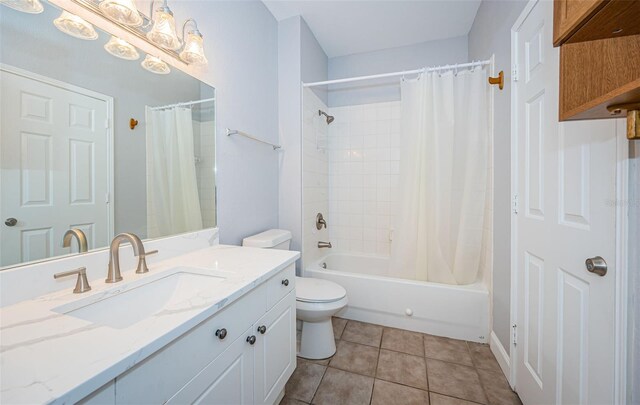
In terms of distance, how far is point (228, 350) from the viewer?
817 mm

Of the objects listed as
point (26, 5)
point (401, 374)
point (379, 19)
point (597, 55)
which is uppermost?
point (379, 19)

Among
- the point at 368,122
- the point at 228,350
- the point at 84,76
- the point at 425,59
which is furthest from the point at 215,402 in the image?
the point at 425,59

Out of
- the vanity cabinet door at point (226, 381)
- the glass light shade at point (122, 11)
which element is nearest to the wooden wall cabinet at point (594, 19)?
the vanity cabinet door at point (226, 381)

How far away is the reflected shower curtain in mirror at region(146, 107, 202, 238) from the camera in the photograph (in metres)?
1.15

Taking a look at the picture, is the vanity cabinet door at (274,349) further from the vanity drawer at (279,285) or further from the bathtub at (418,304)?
the bathtub at (418,304)

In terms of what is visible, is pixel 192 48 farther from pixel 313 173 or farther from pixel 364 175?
pixel 364 175

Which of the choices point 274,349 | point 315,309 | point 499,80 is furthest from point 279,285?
point 499,80

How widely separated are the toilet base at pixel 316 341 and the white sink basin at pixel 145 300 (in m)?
0.89

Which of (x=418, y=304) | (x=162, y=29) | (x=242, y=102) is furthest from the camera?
(x=418, y=304)

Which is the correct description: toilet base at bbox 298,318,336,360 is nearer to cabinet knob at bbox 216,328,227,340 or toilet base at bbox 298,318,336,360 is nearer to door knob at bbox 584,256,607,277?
cabinet knob at bbox 216,328,227,340

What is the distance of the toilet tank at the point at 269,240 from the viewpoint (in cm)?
165

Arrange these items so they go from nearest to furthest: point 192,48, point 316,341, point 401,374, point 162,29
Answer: point 162,29
point 192,48
point 401,374
point 316,341

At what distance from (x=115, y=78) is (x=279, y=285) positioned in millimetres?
1093

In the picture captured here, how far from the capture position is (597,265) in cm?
75
